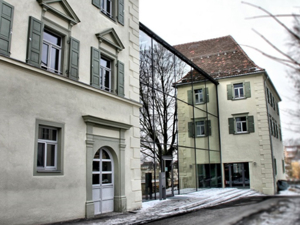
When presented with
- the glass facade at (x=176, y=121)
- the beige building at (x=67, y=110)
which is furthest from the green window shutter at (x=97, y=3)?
the glass facade at (x=176, y=121)

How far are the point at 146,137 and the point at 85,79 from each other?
5.63 meters

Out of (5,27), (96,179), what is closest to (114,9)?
(5,27)

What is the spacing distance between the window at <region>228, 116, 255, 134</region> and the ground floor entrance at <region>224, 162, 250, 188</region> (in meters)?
2.63

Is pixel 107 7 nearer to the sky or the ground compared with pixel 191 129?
nearer to the sky

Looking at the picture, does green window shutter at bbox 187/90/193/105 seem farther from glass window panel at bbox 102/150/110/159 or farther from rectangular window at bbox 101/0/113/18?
glass window panel at bbox 102/150/110/159

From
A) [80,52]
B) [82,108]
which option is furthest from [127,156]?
[80,52]

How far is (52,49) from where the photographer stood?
10.5m

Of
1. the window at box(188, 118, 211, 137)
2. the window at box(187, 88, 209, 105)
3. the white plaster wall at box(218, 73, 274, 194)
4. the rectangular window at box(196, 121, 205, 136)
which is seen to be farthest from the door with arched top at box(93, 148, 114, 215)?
the white plaster wall at box(218, 73, 274, 194)

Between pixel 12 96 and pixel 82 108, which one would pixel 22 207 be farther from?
pixel 82 108

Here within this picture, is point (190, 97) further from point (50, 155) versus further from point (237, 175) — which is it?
point (50, 155)

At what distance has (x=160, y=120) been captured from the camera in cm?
1766

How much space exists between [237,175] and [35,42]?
1972cm

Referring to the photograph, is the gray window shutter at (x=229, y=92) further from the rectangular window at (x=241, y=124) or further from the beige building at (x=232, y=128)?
the rectangular window at (x=241, y=124)

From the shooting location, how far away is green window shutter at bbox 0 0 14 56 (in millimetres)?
8508
